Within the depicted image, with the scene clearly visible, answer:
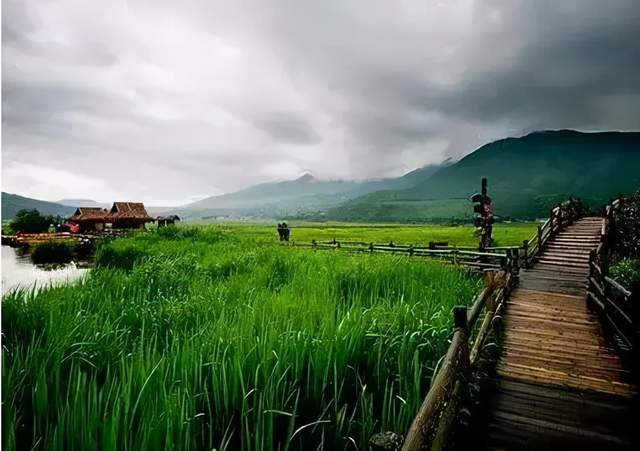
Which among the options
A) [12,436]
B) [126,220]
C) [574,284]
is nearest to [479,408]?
[12,436]

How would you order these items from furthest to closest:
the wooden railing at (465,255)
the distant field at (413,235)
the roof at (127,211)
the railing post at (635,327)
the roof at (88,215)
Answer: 1. the roof at (127,211)
2. the distant field at (413,235)
3. the roof at (88,215)
4. the wooden railing at (465,255)
5. the railing post at (635,327)

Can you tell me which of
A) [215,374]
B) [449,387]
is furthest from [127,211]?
[449,387]

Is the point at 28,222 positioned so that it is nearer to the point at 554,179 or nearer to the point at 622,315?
the point at 622,315

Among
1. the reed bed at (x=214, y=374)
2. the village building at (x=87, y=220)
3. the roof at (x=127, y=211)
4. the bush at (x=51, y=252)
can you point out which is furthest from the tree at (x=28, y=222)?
the roof at (x=127, y=211)

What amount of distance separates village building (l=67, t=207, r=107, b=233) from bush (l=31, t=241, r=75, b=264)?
470 cm

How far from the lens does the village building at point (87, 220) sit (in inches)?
1046

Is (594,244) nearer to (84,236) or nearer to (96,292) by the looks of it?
(96,292)

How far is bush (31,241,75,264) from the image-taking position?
64.1 feet

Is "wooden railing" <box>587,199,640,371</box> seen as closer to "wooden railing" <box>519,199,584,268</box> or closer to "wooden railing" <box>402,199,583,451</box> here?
→ "wooden railing" <box>402,199,583,451</box>

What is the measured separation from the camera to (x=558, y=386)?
12.4ft

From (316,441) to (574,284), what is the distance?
9498 millimetres

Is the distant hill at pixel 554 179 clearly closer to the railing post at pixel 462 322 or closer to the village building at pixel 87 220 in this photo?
the village building at pixel 87 220

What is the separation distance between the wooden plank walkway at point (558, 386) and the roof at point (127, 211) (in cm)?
3205

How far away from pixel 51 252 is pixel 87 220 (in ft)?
27.4
